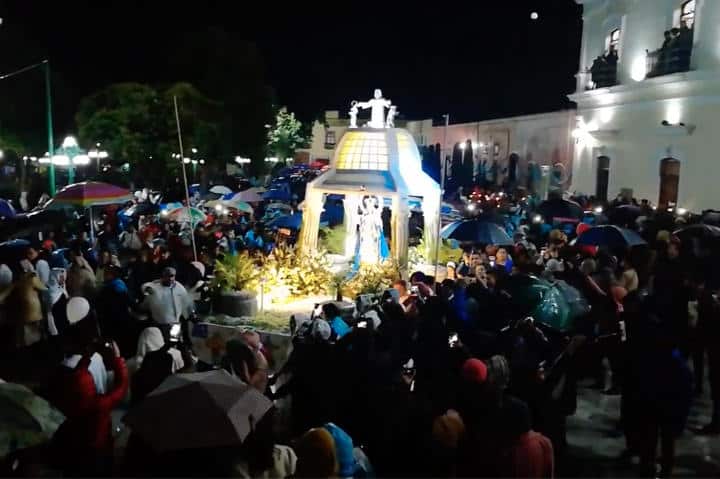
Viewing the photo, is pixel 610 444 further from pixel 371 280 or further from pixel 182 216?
pixel 182 216

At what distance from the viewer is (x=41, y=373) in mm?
8609

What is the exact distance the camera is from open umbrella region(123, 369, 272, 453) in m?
3.87

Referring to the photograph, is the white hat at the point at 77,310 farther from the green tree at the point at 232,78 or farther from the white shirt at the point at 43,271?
the green tree at the point at 232,78

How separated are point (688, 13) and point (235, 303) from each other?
15475 mm

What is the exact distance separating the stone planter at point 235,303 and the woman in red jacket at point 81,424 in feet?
17.6

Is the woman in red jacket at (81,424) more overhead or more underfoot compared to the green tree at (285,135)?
more underfoot

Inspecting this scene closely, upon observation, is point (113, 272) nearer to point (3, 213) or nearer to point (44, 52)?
point (3, 213)

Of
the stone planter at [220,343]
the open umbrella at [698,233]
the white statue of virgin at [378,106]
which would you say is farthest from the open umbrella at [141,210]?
the open umbrella at [698,233]

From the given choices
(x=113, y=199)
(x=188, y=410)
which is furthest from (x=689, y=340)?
(x=113, y=199)

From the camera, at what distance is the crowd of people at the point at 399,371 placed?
4379 millimetres

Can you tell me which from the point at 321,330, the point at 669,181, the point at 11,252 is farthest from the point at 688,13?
the point at 11,252

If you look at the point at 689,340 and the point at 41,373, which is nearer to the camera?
the point at 689,340

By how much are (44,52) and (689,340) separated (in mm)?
37410

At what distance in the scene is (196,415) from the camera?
157 inches
